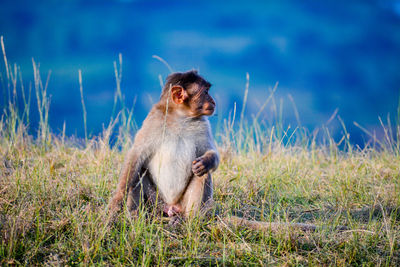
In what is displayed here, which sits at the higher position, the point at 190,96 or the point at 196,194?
the point at 190,96

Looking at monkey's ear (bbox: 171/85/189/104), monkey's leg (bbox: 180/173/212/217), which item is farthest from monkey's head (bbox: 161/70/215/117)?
monkey's leg (bbox: 180/173/212/217)

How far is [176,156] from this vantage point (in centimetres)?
422

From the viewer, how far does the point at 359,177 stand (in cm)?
612

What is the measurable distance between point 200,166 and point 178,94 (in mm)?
888

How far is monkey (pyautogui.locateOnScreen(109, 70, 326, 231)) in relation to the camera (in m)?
4.18

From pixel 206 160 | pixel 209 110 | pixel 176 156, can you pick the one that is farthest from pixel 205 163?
pixel 209 110

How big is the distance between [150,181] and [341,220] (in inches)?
90.5

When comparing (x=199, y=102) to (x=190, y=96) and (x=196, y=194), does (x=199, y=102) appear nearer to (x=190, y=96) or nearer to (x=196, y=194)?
(x=190, y=96)

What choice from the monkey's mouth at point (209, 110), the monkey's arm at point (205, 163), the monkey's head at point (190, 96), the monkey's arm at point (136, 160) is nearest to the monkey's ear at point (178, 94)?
the monkey's head at point (190, 96)

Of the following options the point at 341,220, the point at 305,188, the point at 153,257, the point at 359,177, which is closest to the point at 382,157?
the point at 359,177

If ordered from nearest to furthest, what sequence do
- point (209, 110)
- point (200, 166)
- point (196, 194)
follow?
point (200, 166) → point (196, 194) → point (209, 110)

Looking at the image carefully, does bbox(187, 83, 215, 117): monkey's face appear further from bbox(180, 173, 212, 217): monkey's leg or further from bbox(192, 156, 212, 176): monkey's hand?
bbox(180, 173, 212, 217): monkey's leg

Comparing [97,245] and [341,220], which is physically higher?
[97,245]

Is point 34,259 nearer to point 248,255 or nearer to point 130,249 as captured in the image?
point 130,249
